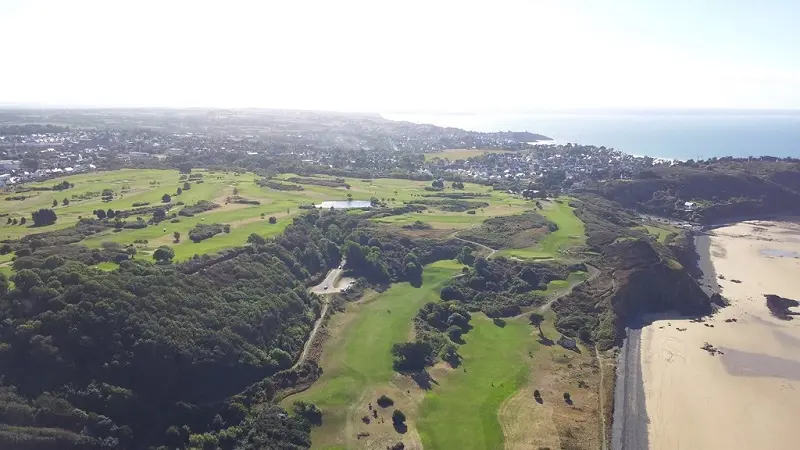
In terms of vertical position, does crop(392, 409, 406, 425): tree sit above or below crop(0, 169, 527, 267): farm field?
below

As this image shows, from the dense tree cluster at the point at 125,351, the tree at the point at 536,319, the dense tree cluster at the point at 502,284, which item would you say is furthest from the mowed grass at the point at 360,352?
the tree at the point at 536,319

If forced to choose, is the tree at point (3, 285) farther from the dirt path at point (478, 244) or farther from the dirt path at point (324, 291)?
the dirt path at point (478, 244)

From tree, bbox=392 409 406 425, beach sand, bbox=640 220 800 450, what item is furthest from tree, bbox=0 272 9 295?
beach sand, bbox=640 220 800 450

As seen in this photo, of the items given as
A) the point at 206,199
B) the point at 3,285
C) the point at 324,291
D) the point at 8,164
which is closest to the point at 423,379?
the point at 324,291

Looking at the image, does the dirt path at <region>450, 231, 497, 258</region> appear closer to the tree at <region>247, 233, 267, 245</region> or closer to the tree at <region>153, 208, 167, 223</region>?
the tree at <region>247, 233, 267, 245</region>

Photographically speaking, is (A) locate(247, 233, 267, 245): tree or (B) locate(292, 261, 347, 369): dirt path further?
(A) locate(247, 233, 267, 245): tree

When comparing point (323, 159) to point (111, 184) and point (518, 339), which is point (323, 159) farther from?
point (518, 339)

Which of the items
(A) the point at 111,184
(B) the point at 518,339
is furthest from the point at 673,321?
(A) the point at 111,184
